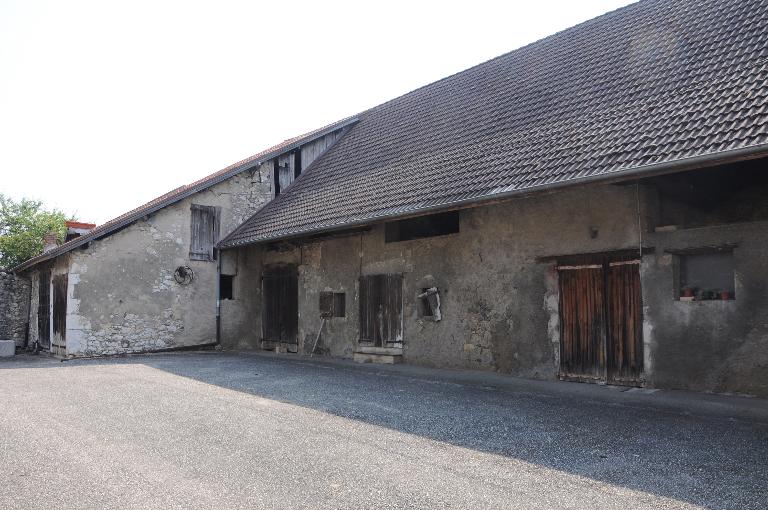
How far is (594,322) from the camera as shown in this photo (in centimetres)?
817

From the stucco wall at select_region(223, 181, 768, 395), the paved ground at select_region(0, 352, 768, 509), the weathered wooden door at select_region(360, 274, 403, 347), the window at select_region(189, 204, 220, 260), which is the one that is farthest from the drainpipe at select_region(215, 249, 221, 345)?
the paved ground at select_region(0, 352, 768, 509)

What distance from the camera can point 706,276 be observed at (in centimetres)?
719

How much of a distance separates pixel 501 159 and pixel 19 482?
7.50 meters

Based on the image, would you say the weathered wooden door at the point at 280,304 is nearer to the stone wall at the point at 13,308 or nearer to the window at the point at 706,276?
the window at the point at 706,276

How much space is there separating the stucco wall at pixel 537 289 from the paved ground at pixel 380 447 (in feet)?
1.69

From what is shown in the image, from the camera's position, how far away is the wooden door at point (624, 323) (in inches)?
301

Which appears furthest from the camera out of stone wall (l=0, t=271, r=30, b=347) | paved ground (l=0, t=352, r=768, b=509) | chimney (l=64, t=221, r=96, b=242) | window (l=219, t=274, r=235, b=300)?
chimney (l=64, t=221, r=96, b=242)

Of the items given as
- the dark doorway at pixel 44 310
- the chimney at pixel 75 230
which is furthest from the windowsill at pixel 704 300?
the chimney at pixel 75 230

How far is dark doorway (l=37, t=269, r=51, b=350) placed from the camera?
50.5 feet

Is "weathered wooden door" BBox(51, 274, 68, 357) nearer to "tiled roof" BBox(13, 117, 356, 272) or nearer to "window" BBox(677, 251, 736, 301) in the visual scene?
"tiled roof" BBox(13, 117, 356, 272)

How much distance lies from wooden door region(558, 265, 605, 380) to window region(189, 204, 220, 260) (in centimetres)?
962

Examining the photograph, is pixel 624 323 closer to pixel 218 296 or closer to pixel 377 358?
pixel 377 358

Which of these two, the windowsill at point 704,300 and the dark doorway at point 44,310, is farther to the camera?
the dark doorway at point 44,310

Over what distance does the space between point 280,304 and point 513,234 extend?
7.21m
